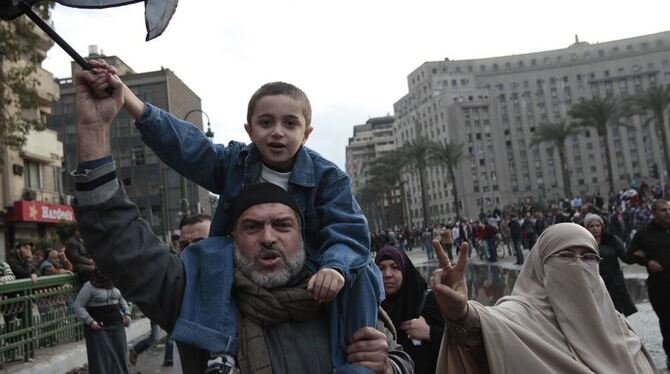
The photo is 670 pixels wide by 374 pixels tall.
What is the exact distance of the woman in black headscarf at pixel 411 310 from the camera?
12.4 feet

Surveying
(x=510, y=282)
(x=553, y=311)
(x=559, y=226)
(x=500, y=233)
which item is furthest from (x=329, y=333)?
(x=500, y=233)

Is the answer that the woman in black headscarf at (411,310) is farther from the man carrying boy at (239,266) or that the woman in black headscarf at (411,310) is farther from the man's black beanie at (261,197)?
the man's black beanie at (261,197)

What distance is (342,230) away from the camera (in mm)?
2104

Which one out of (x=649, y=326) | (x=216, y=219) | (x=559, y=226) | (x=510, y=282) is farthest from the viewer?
(x=510, y=282)

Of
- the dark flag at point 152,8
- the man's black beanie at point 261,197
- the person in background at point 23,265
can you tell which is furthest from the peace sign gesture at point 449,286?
the person in background at point 23,265

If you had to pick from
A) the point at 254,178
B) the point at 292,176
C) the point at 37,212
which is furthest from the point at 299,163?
the point at 37,212

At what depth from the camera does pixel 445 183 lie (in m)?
114

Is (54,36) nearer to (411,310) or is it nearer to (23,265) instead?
(411,310)

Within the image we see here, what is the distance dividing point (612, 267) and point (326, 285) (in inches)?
227

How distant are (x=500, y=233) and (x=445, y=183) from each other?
88.1 meters

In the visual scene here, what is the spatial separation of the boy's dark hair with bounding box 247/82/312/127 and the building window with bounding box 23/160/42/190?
2883 centimetres

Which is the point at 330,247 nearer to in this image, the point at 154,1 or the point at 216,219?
the point at 216,219

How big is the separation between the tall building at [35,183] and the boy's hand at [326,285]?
2528 centimetres

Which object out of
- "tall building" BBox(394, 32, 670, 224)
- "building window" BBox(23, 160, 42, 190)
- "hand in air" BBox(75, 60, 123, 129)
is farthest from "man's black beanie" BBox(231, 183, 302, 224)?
"tall building" BBox(394, 32, 670, 224)
